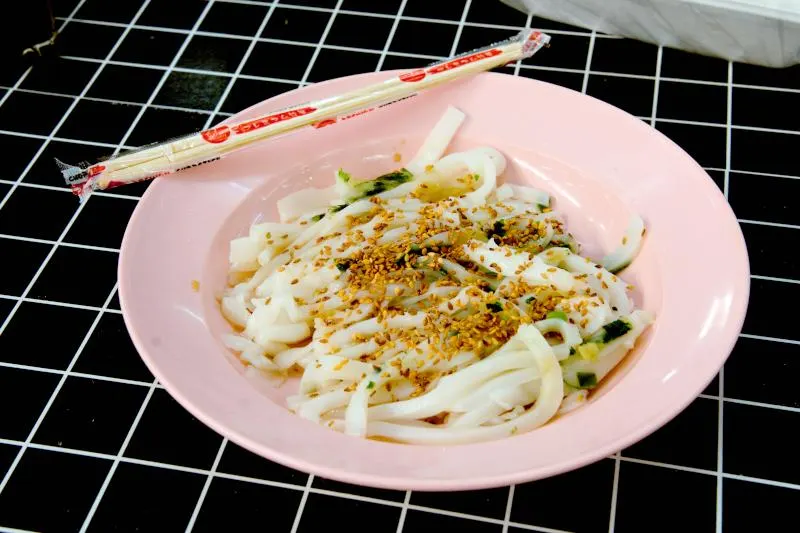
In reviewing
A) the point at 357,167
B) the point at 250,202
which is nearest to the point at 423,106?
the point at 357,167

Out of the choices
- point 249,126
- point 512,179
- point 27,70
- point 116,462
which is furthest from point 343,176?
point 27,70

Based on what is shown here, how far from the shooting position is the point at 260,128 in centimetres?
137

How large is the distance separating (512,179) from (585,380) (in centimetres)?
42

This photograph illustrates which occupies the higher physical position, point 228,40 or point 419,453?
point 419,453

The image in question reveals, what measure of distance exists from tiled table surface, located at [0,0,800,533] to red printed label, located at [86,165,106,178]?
25 centimetres

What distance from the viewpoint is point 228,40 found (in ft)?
6.67

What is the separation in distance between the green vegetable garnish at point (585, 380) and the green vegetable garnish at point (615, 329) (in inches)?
1.8

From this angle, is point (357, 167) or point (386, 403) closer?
point (386, 403)

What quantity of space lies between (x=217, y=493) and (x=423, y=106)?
0.68 m

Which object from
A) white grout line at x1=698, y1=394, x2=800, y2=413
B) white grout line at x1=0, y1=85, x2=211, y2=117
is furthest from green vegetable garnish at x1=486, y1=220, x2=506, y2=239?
white grout line at x1=0, y1=85, x2=211, y2=117

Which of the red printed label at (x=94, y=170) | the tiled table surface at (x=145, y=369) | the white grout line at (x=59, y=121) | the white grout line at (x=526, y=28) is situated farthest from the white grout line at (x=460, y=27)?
the red printed label at (x=94, y=170)

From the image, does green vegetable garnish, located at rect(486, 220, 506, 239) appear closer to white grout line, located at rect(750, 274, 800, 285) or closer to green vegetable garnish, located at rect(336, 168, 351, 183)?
green vegetable garnish, located at rect(336, 168, 351, 183)

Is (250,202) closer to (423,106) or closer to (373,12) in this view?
(423,106)

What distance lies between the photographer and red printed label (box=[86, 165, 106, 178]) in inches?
52.4
